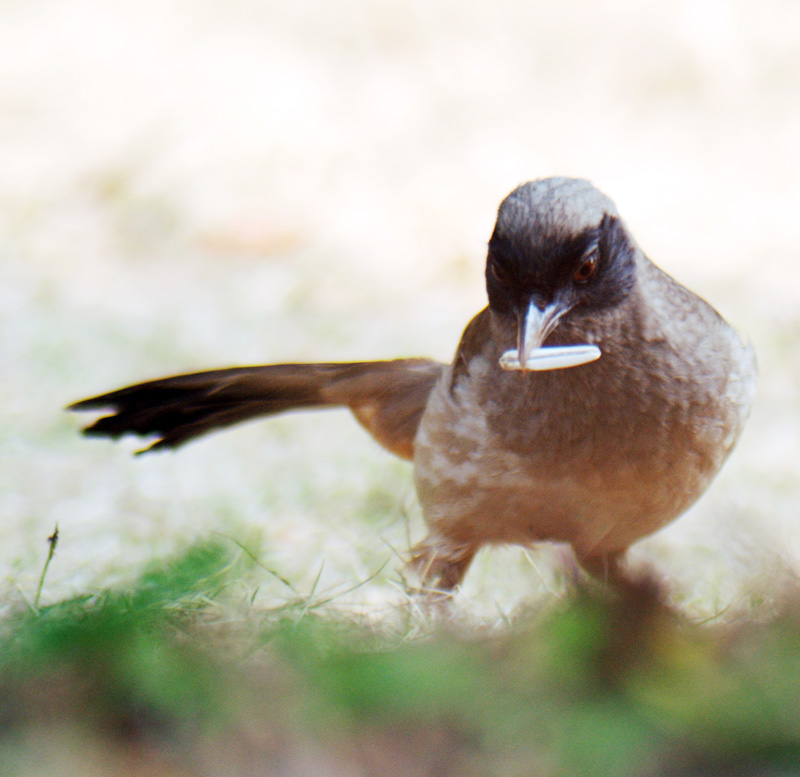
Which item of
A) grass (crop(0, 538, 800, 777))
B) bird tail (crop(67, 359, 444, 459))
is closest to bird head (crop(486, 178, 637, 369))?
bird tail (crop(67, 359, 444, 459))

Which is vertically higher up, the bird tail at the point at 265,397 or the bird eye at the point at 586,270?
the bird eye at the point at 586,270

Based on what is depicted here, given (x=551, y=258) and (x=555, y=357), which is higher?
(x=551, y=258)

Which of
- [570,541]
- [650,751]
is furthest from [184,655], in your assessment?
[570,541]

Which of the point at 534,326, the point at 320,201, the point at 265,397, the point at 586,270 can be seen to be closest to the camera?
the point at 534,326

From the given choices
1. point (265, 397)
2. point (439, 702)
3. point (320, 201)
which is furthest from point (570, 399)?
point (320, 201)

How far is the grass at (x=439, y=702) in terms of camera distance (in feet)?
2.62

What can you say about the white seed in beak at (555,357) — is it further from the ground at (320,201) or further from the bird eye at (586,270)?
the ground at (320,201)

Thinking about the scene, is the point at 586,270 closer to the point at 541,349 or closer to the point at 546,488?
the point at 541,349

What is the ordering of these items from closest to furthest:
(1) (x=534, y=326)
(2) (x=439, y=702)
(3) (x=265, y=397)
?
(2) (x=439, y=702), (1) (x=534, y=326), (3) (x=265, y=397)

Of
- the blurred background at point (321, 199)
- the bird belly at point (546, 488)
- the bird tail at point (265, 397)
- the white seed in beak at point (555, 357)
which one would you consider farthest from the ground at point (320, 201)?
the white seed in beak at point (555, 357)

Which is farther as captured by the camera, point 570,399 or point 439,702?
point 570,399

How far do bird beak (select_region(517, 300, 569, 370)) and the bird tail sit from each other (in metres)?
0.91

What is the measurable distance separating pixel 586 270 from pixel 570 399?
0.35 meters

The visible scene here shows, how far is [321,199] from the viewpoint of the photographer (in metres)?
6.82
